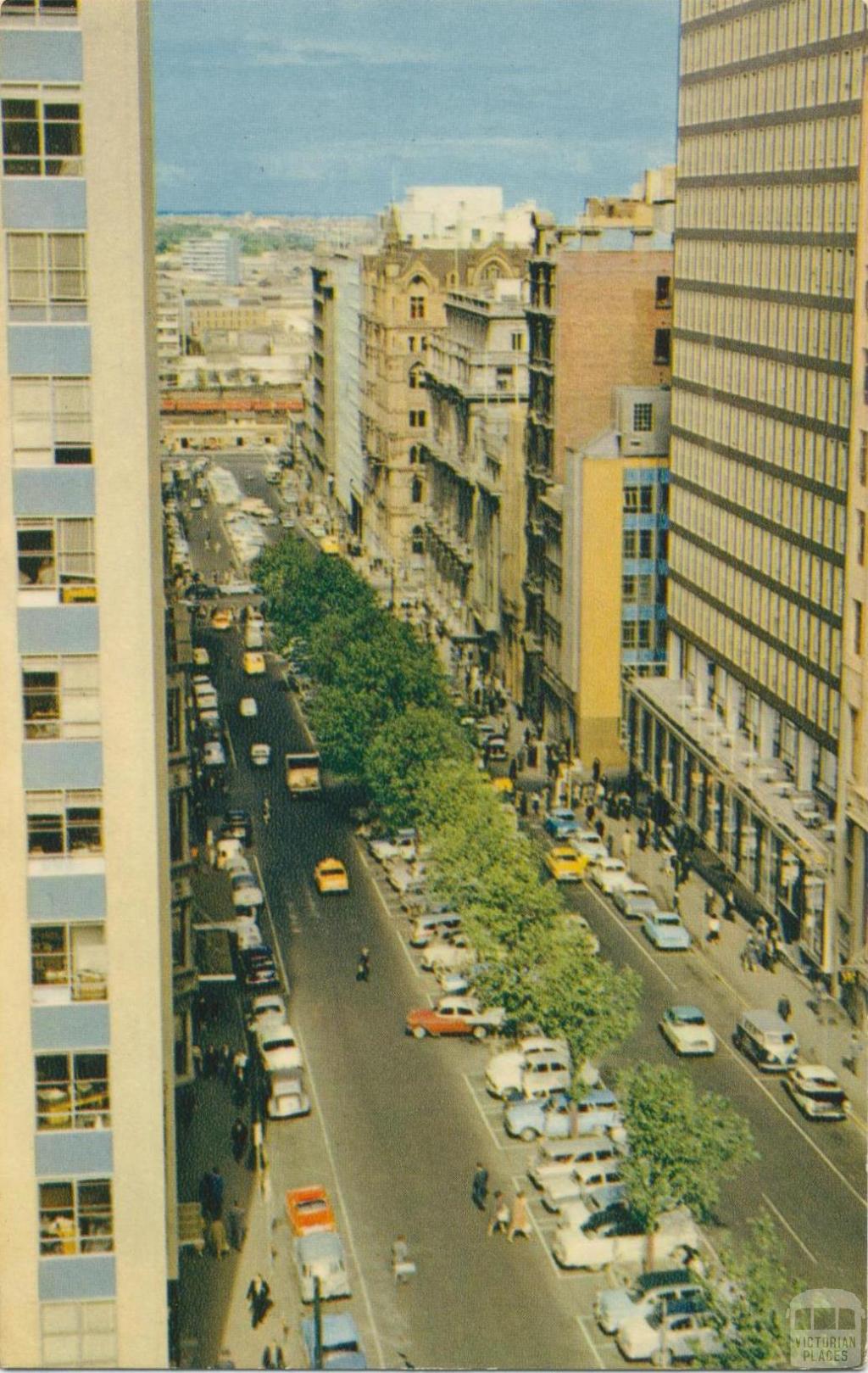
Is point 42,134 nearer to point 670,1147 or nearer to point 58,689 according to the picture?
point 58,689

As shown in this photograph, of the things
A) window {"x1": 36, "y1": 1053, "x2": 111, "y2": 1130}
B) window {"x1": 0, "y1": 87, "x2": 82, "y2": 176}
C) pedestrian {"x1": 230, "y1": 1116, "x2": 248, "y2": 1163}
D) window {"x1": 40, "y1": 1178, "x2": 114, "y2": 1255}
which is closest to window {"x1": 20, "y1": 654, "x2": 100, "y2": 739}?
window {"x1": 36, "y1": 1053, "x2": 111, "y2": 1130}

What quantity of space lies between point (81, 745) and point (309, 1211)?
21902mm

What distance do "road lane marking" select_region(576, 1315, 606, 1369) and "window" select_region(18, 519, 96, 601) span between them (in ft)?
74.2

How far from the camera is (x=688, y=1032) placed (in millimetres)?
64688

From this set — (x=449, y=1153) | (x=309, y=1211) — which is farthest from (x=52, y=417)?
(x=449, y=1153)

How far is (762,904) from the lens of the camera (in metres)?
76.2

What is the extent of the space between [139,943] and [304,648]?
82383 mm

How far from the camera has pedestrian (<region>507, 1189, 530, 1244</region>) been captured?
172 feet

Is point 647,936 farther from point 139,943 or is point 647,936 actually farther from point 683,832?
point 139,943

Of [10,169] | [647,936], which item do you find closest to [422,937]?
[647,936]

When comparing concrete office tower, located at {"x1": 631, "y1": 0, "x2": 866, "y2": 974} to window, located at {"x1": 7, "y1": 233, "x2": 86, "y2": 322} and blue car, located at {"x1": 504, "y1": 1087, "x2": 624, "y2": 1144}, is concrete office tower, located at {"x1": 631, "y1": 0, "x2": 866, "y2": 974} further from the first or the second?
window, located at {"x1": 7, "y1": 233, "x2": 86, "y2": 322}

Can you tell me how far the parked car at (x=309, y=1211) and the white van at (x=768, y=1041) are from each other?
15862 millimetres

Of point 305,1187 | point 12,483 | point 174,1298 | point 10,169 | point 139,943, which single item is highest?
point 10,169

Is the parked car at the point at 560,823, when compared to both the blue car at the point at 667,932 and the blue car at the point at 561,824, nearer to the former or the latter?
the blue car at the point at 561,824
